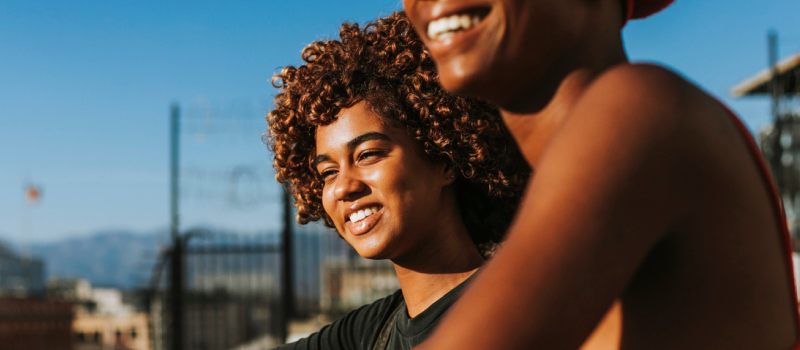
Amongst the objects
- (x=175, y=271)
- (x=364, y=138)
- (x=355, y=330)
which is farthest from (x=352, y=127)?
(x=175, y=271)

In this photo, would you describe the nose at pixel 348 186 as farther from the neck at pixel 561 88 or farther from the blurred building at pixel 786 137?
the blurred building at pixel 786 137

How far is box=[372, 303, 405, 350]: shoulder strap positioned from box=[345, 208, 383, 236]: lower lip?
0.40 metres

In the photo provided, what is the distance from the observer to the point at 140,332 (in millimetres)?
43125

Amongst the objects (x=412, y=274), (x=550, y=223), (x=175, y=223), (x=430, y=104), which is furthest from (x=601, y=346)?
(x=175, y=223)

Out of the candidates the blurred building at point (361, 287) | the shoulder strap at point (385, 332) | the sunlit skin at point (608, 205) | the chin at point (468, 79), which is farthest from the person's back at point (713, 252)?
the blurred building at point (361, 287)

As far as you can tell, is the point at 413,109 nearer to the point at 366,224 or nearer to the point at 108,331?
the point at 366,224

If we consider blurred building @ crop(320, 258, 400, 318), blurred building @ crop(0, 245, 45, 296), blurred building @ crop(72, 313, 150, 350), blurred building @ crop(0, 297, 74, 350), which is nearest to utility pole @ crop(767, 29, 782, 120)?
blurred building @ crop(320, 258, 400, 318)

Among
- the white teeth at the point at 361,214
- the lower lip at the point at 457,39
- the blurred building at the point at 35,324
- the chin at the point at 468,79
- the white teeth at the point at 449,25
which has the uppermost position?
the white teeth at the point at 449,25

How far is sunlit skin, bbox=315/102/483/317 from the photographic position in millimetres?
1809

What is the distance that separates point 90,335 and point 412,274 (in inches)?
2090

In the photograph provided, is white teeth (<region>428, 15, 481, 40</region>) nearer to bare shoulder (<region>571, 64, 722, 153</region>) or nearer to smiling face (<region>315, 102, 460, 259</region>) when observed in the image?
bare shoulder (<region>571, 64, 722, 153</region>)

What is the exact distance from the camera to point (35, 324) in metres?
16.5

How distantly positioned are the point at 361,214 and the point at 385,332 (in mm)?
503

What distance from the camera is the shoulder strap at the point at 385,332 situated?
2.07 metres
